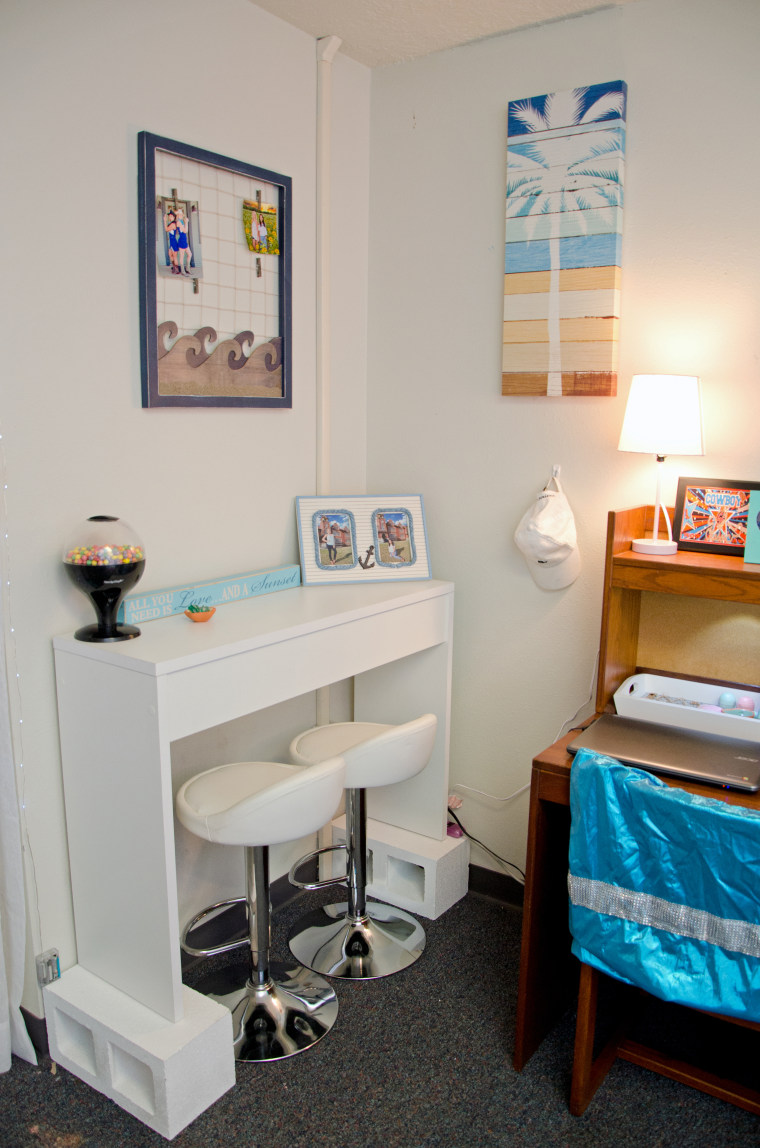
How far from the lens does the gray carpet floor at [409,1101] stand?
5.66ft

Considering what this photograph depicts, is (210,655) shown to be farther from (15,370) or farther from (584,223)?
(584,223)

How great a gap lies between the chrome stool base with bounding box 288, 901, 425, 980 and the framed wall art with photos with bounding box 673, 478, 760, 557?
4.14 ft

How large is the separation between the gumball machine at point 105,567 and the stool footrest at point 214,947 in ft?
2.56

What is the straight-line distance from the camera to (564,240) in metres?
2.24

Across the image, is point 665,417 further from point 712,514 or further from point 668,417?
point 712,514

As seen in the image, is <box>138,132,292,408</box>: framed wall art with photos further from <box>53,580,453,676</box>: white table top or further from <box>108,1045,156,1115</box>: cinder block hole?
<box>108,1045,156,1115</box>: cinder block hole

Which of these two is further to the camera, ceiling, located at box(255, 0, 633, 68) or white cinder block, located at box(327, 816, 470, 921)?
white cinder block, located at box(327, 816, 470, 921)

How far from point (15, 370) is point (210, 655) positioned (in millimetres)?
681

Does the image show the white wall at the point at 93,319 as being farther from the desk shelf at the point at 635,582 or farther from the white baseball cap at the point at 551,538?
the desk shelf at the point at 635,582

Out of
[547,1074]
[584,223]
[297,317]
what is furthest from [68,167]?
[547,1074]

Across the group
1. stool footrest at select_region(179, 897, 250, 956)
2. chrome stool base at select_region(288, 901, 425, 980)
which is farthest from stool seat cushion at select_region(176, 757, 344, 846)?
chrome stool base at select_region(288, 901, 425, 980)

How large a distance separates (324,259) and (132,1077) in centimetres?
205

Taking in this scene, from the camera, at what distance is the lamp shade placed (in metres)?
1.96

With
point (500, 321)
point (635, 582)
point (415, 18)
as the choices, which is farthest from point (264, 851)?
point (415, 18)
